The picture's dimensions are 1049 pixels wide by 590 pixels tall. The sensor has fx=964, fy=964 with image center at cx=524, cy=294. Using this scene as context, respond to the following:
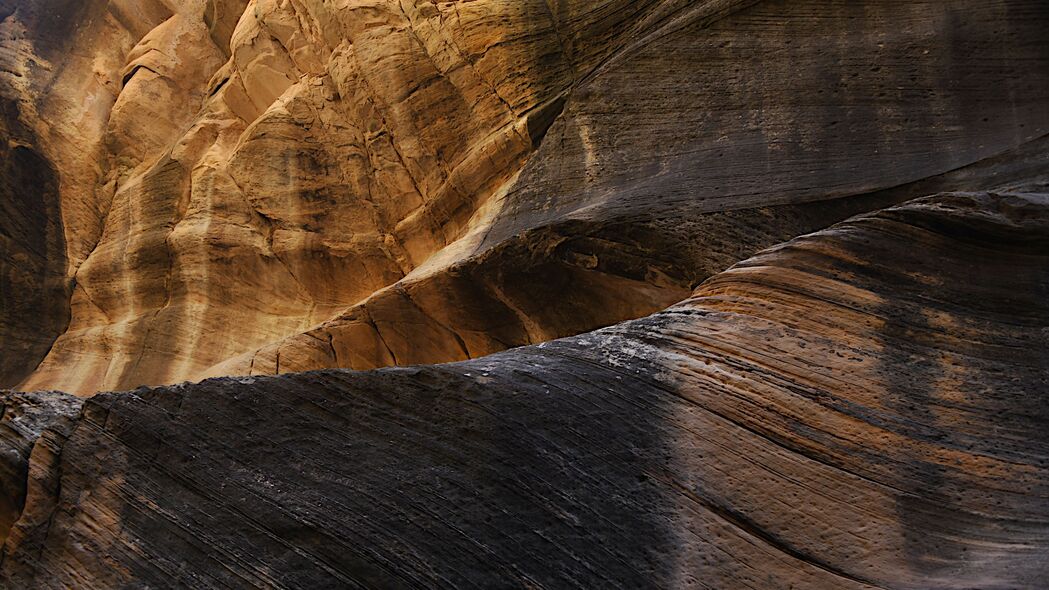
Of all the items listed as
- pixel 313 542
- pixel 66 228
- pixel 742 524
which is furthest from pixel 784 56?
pixel 66 228

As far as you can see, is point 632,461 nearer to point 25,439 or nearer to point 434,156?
point 25,439

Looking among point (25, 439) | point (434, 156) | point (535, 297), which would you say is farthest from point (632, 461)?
point (434, 156)

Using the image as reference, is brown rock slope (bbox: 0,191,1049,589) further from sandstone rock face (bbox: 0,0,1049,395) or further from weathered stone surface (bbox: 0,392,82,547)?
sandstone rock face (bbox: 0,0,1049,395)

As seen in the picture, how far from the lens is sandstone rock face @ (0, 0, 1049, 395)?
8.83m

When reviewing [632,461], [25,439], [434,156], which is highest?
[434,156]

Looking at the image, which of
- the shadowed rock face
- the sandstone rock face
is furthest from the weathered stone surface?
the sandstone rock face

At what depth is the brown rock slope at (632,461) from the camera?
16.8 ft

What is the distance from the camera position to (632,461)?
561cm

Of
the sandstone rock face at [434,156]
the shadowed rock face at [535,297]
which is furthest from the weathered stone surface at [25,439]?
the sandstone rock face at [434,156]

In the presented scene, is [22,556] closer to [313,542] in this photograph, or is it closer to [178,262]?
[313,542]

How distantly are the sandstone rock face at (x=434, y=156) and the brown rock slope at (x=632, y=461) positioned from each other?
2461 mm

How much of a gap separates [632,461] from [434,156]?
7359 millimetres

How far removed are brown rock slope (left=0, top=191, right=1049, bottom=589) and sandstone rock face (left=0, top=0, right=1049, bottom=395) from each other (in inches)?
96.9

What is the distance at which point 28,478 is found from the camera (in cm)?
554
